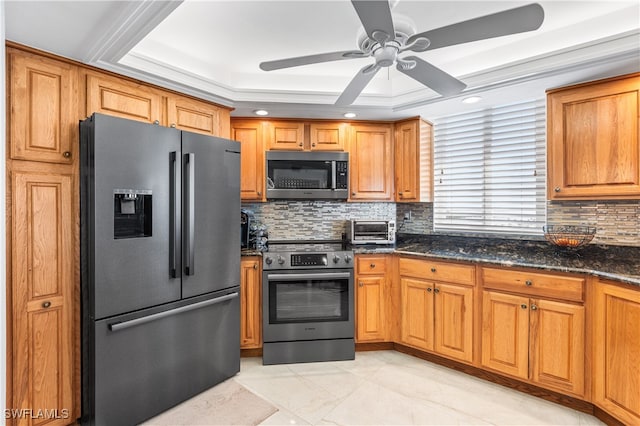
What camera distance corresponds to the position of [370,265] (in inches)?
114

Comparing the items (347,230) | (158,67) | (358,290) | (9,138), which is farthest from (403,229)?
(9,138)

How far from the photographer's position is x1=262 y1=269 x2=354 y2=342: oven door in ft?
9.07

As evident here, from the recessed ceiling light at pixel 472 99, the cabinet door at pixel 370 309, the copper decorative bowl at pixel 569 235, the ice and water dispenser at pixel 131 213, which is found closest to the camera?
the ice and water dispenser at pixel 131 213

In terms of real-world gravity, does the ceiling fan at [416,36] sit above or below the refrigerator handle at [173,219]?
above

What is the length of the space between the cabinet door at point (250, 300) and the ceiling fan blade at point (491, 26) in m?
2.03

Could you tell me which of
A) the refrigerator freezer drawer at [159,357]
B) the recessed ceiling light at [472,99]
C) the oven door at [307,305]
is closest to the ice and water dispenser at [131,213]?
the refrigerator freezer drawer at [159,357]

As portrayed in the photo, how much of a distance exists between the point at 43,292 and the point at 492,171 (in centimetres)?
343

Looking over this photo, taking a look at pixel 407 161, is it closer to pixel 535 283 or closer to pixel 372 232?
pixel 372 232

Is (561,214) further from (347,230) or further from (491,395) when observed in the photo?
(347,230)

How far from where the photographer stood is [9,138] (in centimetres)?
173

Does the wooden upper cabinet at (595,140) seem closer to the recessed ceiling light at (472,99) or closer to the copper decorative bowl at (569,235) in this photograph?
the copper decorative bowl at (569,235)

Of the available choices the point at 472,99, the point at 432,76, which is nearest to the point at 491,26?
the point at 432,76

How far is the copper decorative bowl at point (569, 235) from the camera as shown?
241 cm

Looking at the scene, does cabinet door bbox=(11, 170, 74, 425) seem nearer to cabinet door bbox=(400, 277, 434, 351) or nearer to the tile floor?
the tile floor
